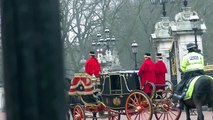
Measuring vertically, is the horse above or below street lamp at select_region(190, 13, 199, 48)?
below

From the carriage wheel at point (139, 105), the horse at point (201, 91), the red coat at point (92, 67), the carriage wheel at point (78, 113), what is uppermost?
the red coat at point (92, 67)

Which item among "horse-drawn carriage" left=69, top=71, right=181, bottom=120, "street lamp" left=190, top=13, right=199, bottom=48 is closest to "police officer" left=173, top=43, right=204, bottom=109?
"horse-drawn carriage" left=69, top=71, right=181, bottom=120

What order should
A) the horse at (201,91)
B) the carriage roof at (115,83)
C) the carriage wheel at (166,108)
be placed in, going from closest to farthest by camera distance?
the horse at (201,91) < the carriage roof at (115,83) < the carriage wheel at (166,108)

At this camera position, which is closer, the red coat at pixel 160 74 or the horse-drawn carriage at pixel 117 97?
the horse-drawn carriage at pixel 117 97

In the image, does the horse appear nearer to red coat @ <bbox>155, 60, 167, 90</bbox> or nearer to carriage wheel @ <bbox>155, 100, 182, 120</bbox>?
carriage wheel @ <bbox>155, 100, 182, 120</bbox>

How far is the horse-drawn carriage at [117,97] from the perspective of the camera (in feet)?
45.6

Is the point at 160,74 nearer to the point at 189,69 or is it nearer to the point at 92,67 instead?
the point at 92,67

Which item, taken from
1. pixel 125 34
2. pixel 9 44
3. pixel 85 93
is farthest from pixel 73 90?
pixel 125 34

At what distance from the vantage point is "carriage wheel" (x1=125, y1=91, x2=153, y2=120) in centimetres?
1363

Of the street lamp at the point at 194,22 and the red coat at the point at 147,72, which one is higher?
the street lamp at the point at 194,22

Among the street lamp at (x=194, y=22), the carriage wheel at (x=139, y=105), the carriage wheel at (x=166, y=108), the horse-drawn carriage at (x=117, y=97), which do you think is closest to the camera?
the carriage wheel at (x=139, y=105)

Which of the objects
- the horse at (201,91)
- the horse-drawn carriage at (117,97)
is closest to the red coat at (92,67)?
the horse-drawn carriage at (117,97)

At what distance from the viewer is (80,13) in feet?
162

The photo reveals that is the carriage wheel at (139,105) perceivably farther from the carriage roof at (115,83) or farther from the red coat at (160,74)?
the red coat at (160,74)
